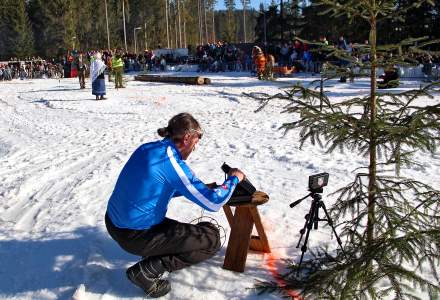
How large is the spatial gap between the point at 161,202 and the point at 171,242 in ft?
0.98

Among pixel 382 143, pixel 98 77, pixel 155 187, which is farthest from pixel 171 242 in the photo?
pixel 98 77

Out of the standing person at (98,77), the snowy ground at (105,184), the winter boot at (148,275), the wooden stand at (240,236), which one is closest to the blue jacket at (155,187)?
the winter boot at (148,275)

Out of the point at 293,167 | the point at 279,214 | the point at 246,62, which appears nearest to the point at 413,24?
the point at 246,62

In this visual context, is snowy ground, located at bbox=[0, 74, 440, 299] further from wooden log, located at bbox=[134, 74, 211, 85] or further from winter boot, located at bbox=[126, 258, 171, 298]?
wooden log, located at bbox=[134, 74, 211, 85]

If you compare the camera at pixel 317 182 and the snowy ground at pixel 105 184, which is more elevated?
the camera at pixel 317 182

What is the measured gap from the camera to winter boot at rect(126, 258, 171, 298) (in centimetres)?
344

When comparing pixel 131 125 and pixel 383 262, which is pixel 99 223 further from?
pixel 131 125

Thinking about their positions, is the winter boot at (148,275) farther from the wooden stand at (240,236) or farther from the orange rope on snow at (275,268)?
the orange rope on snow at (275,268)

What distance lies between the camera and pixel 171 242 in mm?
3410

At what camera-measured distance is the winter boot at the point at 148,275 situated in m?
3.44

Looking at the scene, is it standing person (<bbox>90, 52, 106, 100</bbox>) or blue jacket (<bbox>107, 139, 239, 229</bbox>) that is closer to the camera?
blue jacket (<bbox>107, 139, 239, 229</bbox>)

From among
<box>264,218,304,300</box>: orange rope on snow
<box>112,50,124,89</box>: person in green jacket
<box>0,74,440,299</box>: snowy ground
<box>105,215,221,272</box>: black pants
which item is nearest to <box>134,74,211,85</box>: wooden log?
<box>112,50,124,89</box>: person in green jacket

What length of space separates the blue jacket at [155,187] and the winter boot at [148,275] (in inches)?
11.3

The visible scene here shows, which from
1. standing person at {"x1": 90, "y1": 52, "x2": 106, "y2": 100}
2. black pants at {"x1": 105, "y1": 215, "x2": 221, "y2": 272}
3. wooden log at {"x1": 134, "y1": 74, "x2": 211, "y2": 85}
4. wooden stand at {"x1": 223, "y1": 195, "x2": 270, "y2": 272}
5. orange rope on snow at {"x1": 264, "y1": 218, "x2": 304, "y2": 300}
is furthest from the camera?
wooden log at {"x1": 134, "y1": 74, "x2": 211, "y2": 85}
